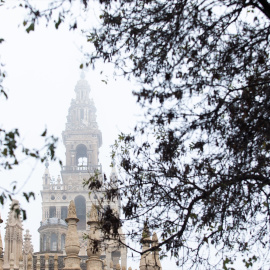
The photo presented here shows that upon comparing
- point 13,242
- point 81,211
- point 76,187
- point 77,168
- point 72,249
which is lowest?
point 72,249

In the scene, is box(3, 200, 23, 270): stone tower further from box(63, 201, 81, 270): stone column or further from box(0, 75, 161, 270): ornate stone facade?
box(63, 201, 81, 270): stone column

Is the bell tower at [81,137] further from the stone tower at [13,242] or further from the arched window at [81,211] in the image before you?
the stone tower at [13,242]

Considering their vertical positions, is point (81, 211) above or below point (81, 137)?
below

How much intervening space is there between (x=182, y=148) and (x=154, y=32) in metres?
2.40

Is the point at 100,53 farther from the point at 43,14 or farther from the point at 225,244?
the point at 225,244

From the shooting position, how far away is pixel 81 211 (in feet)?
253

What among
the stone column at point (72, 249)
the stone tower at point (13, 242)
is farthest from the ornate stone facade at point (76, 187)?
the stone column at point (72, 249)

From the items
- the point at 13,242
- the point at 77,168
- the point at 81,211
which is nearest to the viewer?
the point at 13,242

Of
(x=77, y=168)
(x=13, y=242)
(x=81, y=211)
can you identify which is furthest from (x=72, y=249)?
(x=77, y=168)

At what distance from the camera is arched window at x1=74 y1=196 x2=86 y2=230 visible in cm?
7662

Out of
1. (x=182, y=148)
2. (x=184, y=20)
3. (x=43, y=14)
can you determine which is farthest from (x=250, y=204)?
(x=43, y=14)

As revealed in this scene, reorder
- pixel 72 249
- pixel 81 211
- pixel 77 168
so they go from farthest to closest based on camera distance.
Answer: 1. pixel 77 168
2. pixel 81 211
3. pixel 72 249

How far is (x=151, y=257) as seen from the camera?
21156mm

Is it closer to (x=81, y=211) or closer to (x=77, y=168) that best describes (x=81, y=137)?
(x=77, y=168)
